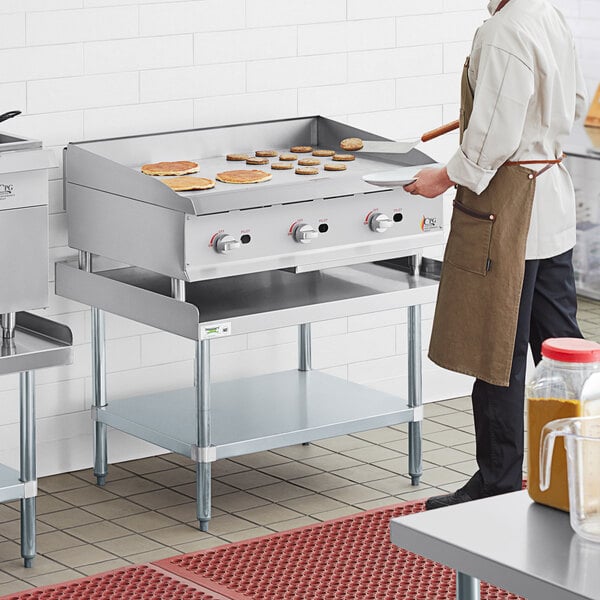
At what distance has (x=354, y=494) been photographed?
482 centimetres

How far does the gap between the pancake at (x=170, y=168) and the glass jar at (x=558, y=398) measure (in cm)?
257

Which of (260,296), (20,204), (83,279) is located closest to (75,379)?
(83,279)

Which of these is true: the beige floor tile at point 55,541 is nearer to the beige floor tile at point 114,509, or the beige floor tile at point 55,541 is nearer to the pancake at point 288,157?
the beige floor tile at point 114,509

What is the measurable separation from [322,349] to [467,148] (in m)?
1.82

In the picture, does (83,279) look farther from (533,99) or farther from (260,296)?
(533,99)

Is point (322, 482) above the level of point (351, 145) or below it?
below

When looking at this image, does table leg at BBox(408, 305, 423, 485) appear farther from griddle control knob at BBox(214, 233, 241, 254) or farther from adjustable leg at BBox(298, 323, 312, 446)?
griddle control knob at BBox(214, 233, 241, 254)

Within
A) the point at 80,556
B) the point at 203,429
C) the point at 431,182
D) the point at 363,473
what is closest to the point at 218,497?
the point at 203,429

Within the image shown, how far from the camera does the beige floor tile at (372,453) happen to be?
523cm

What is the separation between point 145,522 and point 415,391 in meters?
1.08

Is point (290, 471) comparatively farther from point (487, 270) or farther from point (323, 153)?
point (487, 270)

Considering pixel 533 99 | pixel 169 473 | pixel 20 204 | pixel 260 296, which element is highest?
pixel 533 99

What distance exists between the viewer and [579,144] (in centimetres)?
762

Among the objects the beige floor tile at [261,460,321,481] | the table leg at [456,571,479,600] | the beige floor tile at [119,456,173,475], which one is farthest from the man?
the table leg at [456,571,479,600]
